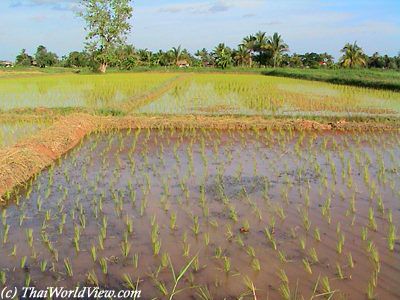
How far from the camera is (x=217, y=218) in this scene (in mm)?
3941

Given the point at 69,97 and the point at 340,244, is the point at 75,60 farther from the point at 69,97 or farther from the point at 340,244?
the point at 340,244

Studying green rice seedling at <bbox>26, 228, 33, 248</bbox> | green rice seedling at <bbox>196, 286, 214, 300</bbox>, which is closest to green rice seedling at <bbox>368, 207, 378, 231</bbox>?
green rice seedling at <bbox>196, 286, 214, 300</bbox>

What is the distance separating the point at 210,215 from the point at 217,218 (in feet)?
0.33

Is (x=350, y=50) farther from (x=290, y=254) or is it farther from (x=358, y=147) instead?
(x=290, y=254)

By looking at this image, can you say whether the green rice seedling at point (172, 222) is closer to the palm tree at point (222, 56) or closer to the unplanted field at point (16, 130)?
the unplanted field at point (16, 130)

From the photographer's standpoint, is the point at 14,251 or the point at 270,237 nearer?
the point at 14,251

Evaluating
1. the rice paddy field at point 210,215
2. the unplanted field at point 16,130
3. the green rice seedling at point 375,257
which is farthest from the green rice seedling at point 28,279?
the unplanted field at point 16,130

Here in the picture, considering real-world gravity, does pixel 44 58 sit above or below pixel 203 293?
above

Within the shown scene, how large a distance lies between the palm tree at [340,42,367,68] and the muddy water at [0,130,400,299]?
28161mm

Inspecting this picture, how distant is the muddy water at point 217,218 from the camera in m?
2.90

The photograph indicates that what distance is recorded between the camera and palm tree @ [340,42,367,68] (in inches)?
1283

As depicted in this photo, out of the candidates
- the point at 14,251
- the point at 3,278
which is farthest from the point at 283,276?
the point at 14,251

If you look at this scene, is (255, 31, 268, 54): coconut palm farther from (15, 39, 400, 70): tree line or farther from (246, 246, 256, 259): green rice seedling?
(246, 246, 256, 259): green rice seedling

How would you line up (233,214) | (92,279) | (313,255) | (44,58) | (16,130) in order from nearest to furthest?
(92,279) → (313,255) → (233,214) → (16,130) → (44,58)
